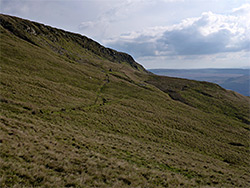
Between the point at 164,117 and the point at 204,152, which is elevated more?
the point at 164,117

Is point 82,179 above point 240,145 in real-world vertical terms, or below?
above

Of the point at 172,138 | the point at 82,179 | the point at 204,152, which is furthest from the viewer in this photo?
the point at 172,138

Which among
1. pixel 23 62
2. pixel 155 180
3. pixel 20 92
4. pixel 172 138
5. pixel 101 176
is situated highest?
pixel 23 62

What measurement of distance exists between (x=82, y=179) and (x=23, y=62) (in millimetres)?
53009

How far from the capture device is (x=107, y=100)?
A: 44750 mm

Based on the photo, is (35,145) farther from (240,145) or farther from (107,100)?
(240,145)

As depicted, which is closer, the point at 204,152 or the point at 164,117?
the point at 204,152

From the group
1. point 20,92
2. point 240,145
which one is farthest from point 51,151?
point 240,145

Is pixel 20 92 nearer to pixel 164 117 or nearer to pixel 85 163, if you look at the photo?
pixel 85 163

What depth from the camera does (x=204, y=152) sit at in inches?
1133

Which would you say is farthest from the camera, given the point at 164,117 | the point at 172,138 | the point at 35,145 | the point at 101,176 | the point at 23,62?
the point at 23,62

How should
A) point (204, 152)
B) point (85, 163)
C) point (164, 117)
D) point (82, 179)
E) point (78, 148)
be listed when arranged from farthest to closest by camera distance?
point (164, 117), point (204, 152), point (78, 148), point (85, 163), point (82, 179)

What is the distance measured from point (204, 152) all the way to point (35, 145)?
93.4ft

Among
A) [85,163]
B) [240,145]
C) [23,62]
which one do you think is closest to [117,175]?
[85,163]
